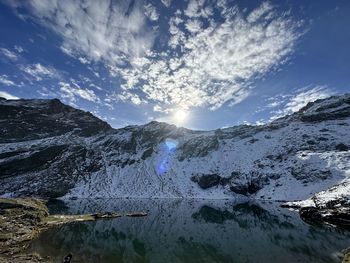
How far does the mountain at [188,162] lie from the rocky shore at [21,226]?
6678cm

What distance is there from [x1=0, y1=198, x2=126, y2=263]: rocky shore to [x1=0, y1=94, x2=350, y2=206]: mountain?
66.8 meters

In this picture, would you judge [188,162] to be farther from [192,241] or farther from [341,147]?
[192,241]

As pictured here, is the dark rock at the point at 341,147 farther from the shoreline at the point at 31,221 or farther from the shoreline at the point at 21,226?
the shoreline at the point at 21,226

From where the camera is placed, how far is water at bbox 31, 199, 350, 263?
3659 cm

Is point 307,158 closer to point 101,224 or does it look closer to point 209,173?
point 209,173

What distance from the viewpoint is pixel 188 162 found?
574 ft

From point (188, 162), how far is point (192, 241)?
12794 centimetres

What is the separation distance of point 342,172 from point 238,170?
52660 millimetres

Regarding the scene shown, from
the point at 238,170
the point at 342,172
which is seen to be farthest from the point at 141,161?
the point at 342,172

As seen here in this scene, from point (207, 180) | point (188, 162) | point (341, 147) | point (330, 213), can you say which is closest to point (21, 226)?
point (330, 213)

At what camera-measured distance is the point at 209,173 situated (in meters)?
155

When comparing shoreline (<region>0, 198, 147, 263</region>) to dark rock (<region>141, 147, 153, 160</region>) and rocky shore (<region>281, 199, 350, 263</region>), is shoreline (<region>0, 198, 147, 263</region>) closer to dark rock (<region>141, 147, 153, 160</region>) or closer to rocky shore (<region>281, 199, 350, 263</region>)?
rocky shore (<region>281, 199, 350, 263</region>)

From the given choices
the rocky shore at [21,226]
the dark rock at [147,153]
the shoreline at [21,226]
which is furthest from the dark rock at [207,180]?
the rocky shore at [21,226]

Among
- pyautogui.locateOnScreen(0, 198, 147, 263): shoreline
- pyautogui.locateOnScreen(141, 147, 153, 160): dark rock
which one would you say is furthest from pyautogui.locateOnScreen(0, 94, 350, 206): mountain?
pyautogui.locateOnScreen(0, 198, 147, 263): shoreline
